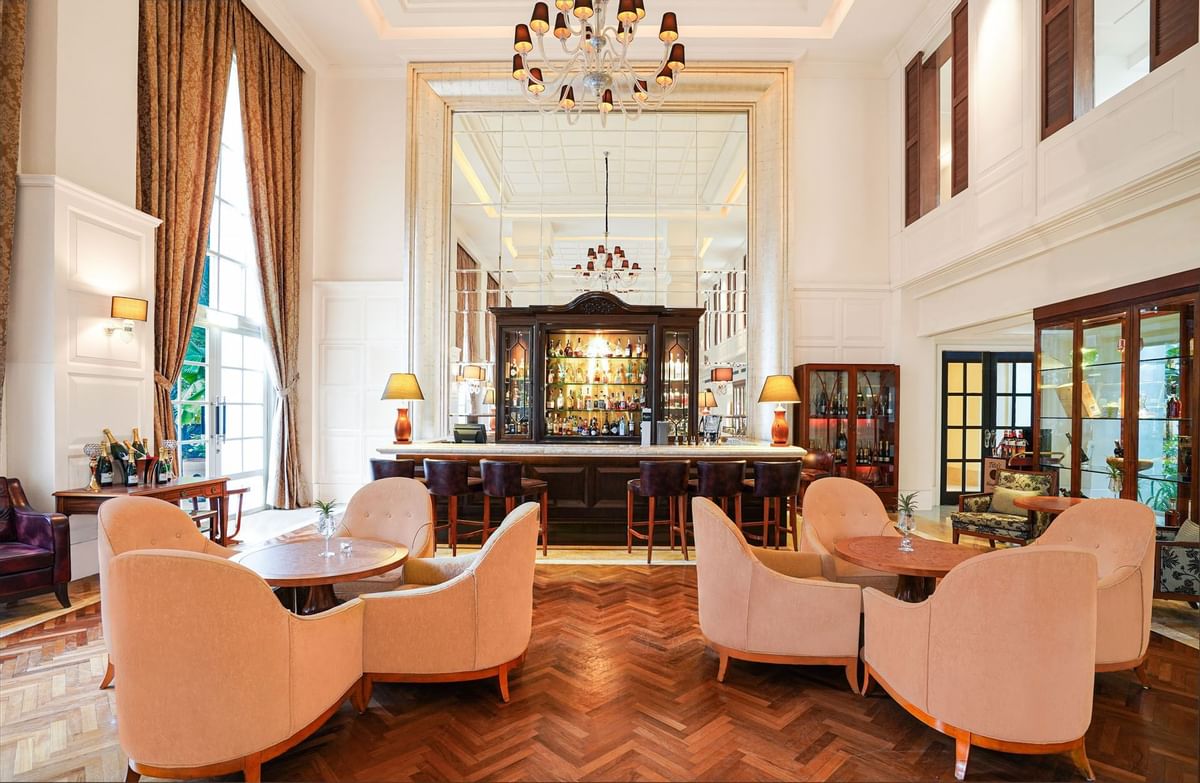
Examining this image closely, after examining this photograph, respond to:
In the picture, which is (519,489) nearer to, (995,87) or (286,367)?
(286,367)

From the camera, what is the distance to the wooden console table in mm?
4453

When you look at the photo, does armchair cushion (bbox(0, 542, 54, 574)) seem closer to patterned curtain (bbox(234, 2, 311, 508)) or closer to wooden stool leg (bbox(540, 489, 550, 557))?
wooden stool leg (bbox(540, 489, 550, 557))

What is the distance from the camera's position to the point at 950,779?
7.71 feet

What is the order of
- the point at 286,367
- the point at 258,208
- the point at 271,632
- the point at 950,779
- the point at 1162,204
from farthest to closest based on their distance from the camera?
the point at 286,367
the point at 258,208
the point at 1162,204
the point at 950,779
the point at 271,632

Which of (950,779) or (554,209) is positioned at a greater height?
(554,209)

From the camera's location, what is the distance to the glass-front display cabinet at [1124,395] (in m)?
4.41

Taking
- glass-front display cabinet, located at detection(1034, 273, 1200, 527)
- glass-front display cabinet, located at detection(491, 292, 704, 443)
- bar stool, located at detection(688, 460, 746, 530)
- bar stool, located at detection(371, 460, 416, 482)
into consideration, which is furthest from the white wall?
bar stool, located at detection(371, 460, 416, 482)

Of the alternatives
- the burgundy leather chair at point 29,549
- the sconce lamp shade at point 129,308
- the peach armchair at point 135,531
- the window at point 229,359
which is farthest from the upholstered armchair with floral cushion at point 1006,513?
the window at point 229,359

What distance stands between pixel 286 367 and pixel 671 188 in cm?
694

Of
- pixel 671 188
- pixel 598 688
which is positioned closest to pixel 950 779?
pixel 598 688

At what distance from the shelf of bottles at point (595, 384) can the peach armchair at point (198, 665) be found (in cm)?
584

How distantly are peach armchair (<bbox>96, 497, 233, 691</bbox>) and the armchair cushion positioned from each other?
146cm

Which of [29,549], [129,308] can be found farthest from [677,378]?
[29,549]

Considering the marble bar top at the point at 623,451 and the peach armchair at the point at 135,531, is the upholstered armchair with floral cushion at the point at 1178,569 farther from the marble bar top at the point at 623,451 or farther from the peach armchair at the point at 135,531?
the peach armchair at the point at 135,531
